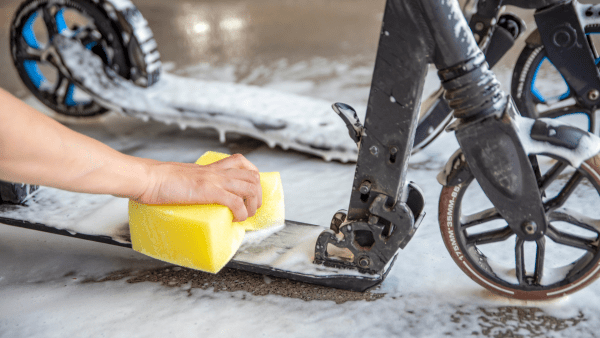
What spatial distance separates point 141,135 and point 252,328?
159 cm

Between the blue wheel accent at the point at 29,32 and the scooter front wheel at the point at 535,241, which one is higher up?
the blue wheel accent at the point at 29,32

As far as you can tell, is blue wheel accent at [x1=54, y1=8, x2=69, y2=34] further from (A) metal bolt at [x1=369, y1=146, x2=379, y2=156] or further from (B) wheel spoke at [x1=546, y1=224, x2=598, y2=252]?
(B) wheel spoke at [x1=546, y1=224, x2=598, y2=252]

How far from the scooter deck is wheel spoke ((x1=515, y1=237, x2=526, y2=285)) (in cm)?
31

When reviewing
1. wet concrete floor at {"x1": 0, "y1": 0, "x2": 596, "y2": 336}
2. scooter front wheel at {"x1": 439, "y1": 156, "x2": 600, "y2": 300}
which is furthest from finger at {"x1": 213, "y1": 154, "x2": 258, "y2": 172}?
wet concrete floor at {"x1": 0, "y1": 0, "x2": 596, "y2": 336}

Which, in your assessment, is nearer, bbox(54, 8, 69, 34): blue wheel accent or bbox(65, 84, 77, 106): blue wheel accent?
bbox(54, 8, 69, 34): blue wheel accent

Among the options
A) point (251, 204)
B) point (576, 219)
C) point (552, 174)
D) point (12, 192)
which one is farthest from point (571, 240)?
point (12, 192)

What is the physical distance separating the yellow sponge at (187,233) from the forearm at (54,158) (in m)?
0.11

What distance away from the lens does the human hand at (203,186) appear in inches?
45.7

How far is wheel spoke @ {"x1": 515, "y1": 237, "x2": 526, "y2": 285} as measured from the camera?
1.17 meters

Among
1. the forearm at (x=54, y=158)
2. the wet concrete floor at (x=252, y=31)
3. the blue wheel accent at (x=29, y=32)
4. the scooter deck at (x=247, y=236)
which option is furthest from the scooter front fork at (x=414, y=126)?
the wet concrete floor at (x=252, y=31)

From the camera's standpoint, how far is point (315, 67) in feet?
11.0

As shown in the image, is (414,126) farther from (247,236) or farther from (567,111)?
(567,111)

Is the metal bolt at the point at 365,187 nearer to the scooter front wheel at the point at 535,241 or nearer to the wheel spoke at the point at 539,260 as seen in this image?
the scooter front wheel at the point at 535,241

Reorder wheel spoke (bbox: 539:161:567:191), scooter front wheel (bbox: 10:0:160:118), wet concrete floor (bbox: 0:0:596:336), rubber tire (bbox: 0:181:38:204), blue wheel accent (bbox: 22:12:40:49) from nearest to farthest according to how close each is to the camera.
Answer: wheel spoke (bbox: 539:161:567:191) → rubber tire (bbox: 0:181:38:204) → scooter front wheel (bbox: 10:0:160:118) → blue wheel accent (bbox: 22:12:40:49) → wet concrete floor (bbox: 0:0:596:336)
